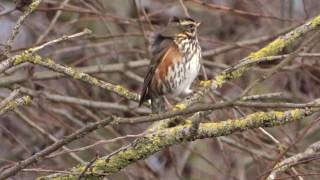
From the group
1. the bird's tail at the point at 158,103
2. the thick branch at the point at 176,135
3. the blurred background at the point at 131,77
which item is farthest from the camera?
the blurred background at the point at 131,77

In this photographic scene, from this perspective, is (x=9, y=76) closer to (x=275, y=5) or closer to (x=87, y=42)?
(x=87, y=42)

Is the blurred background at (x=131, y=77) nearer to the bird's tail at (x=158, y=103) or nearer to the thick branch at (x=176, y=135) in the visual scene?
the bird's tail at (x=158, y=103)

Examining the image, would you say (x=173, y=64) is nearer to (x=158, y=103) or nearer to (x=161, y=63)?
(x=161, y=63)

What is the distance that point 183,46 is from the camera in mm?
5852

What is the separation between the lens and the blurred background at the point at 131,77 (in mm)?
6047

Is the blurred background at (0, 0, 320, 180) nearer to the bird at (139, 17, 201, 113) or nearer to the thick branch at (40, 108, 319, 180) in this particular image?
the bird at (139, 17, 201, 113)

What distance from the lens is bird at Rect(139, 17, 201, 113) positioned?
5.72 m

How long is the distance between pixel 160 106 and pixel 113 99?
1961mm

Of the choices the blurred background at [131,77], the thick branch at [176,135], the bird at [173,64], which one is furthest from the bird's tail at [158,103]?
the thick branch at [176,135]

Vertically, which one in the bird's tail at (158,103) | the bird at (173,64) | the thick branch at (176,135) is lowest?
the thick branch at (176,135)

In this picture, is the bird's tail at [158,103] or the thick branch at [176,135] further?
the bird's tail at [158,103]

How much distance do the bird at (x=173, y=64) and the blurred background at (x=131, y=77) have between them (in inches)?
5.7

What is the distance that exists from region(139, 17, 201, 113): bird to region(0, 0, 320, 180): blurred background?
146 millimetres

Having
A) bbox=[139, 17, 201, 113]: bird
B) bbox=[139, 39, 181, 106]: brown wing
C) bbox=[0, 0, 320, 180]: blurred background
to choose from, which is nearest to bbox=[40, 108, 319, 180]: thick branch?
bbox=[0, 0, 320, 180]: blurred background
